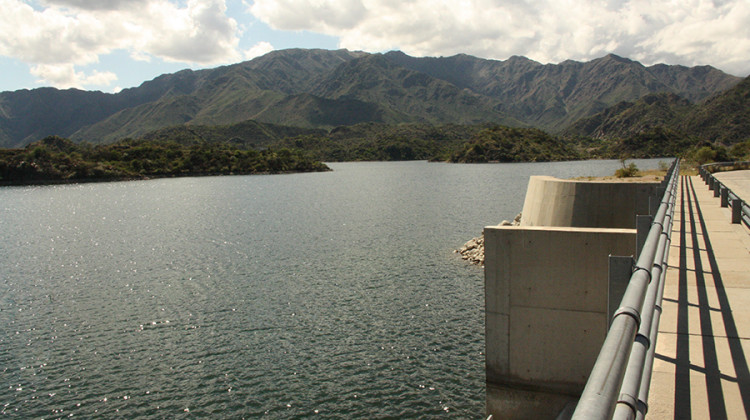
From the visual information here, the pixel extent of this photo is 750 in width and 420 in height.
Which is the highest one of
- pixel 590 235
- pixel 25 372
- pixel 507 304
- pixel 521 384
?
pixel 590 235

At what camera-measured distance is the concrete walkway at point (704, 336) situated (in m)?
4.46

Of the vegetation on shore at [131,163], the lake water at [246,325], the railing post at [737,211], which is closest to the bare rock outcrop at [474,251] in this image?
the lake water at [246,325]

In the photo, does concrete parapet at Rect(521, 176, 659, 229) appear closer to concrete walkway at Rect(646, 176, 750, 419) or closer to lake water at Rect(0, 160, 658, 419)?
concrete walkway at Rect(646, 176, 750, 419)

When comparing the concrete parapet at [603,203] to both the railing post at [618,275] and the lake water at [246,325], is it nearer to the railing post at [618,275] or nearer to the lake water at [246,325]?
the lake water at [246,325]

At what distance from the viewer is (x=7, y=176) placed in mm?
129750

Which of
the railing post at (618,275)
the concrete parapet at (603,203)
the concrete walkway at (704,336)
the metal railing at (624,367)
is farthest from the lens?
the concrete parapet at (603,203)

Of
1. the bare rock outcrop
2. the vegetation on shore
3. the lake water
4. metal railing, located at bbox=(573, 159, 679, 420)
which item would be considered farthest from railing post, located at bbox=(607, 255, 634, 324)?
the vegetation on shore

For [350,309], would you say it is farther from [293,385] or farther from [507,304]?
[507,304]

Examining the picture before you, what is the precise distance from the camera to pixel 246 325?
18.9 m

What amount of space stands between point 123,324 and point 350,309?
9396mm

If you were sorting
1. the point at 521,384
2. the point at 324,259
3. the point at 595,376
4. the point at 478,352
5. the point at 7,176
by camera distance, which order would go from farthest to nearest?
the point at 7,176, the point at 324,259, the point at 478,352, the point at 521,384, the point at 595,376

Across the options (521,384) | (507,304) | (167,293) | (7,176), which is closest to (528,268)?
(507,304)

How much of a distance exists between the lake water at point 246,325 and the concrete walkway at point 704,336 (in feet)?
21.4

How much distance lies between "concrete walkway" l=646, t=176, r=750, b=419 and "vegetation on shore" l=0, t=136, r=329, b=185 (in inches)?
6214
